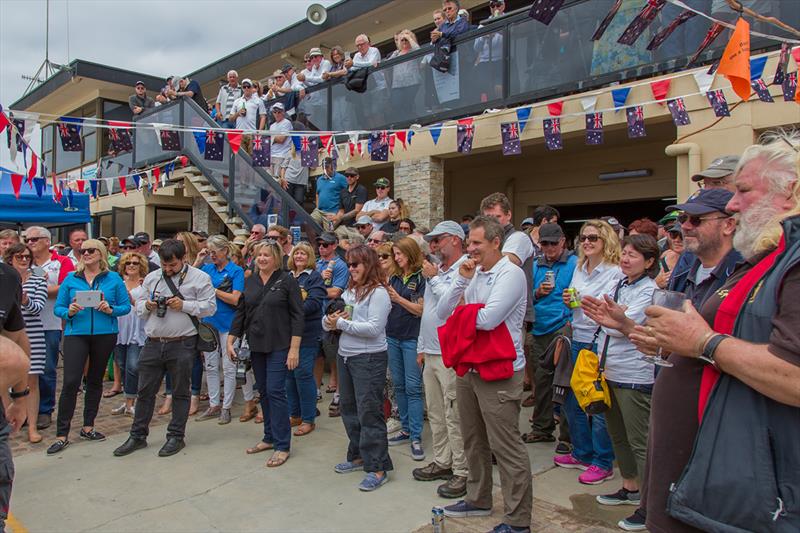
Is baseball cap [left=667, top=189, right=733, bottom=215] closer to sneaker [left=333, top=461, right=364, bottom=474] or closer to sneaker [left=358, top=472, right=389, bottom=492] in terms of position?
sneaker [left=358, top=472, right=389, bottom=492]

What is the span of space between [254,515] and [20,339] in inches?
77.0

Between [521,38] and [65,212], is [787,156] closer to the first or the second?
[521,38]

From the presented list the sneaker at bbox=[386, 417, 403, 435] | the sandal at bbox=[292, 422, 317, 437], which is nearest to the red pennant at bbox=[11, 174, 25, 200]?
the sandal at bbox=[292, 422, 317, 437]

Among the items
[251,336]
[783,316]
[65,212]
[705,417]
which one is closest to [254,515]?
[251,336]

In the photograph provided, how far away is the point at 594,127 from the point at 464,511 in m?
5.86

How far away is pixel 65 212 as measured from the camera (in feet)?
34.8

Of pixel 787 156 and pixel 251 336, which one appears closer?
pixel 787 156

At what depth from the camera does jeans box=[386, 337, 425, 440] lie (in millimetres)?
5059

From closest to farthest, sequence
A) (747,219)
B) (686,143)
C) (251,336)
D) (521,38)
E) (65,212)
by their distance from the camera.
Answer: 1. (747,219)
2. (251,336)
3. (686,143)
4. (521,38)
5. (65,212)

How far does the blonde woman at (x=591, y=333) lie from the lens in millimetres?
4281

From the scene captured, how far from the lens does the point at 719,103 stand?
670 centimetres

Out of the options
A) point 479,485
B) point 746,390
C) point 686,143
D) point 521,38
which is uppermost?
point 521,38

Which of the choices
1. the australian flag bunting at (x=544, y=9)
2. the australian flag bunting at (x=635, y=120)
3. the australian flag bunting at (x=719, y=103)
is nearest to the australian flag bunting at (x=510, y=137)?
the australian flag bunting at (x=635, y=120)

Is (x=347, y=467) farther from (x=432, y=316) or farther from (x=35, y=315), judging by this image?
(x=35, y=315)
